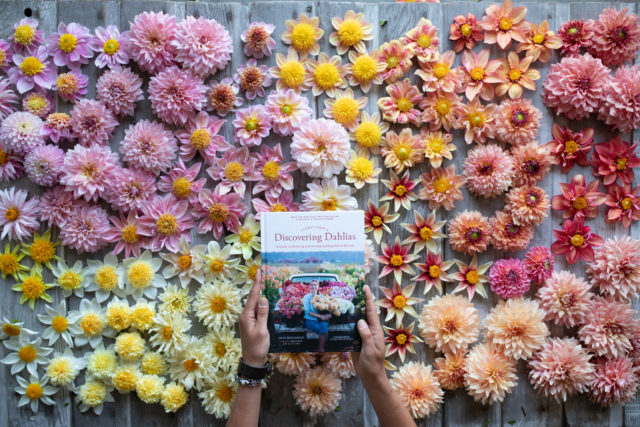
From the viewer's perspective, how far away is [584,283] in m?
1.26

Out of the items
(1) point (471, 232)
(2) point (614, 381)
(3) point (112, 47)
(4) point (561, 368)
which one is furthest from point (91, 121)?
(2) point (614, 381)

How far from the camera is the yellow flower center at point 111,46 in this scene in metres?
1.26

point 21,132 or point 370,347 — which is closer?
point 370,347

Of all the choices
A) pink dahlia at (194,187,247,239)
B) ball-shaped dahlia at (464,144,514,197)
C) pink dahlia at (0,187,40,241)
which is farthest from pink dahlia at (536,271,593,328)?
pink dahlia at (0,187,40,241)

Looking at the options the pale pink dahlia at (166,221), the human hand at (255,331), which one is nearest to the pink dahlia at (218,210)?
the pale pink dahlia at (166,221)

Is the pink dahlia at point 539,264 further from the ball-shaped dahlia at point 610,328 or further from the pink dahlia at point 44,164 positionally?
the pink dahlia at point 44,164

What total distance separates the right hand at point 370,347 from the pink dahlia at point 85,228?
778 mm

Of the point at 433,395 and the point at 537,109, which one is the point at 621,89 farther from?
the point at 433,395

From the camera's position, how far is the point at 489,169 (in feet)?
4.09

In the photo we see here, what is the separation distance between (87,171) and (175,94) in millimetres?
331

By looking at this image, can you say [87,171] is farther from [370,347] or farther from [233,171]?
[370,347]

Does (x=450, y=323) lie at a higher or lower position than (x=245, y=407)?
higher

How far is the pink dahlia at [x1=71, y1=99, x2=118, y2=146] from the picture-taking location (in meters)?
1.25

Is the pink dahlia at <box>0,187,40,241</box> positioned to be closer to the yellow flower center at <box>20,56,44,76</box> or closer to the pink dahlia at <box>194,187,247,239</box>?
the yellow flower center at <box>20,56,44,76</box>
